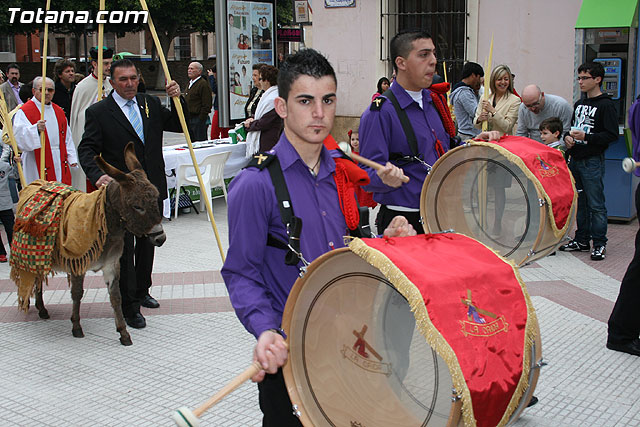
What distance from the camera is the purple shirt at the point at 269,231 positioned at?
270 cm

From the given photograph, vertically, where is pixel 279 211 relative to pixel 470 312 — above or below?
above

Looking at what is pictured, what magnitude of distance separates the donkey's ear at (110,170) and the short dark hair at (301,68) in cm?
272

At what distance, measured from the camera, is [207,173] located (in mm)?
10633

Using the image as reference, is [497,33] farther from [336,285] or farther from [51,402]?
[336,285]

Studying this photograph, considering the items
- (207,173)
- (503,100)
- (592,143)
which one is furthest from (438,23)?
(592,143)

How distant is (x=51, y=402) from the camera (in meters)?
4.86

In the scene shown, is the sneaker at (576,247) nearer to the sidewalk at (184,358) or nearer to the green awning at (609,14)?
the sidewalk at (184,358)

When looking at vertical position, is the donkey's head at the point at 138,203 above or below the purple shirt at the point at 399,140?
below

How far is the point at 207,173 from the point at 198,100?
15.3 ft

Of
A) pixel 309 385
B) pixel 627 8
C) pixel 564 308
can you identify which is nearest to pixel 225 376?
pixel 309 385

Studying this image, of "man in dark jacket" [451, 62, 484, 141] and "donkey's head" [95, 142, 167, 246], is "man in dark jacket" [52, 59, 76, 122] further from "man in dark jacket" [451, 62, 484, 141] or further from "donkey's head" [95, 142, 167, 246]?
"donkey's head" [95, 142, 167, 246]

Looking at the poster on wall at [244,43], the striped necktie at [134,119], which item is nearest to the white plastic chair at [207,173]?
the poster on wall at [244,43]

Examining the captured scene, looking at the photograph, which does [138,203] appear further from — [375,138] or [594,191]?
[594,191]

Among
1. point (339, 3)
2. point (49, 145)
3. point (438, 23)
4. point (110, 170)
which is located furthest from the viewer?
point (339, 3)
